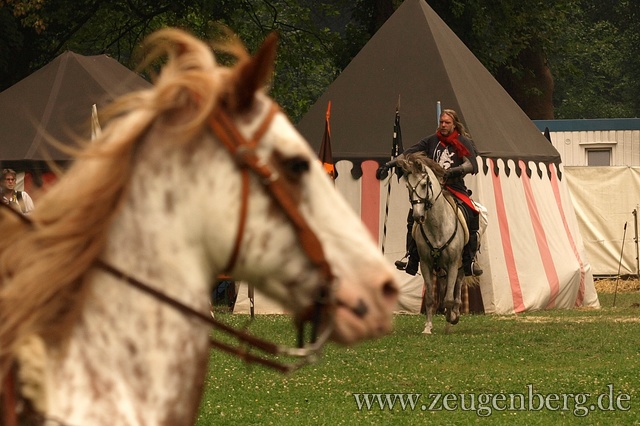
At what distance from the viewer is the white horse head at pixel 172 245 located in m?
2.81

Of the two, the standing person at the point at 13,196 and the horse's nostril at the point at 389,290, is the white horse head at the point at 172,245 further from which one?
the standing person at the point at 13,196

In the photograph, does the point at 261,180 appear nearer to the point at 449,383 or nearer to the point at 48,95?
the point at 449,383

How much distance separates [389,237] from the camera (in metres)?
19.9

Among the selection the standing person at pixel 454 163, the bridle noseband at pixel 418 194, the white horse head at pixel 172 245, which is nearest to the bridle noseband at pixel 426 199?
the bridle noseband at pixel 418 194

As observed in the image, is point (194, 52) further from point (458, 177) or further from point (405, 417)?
point (458, 177)

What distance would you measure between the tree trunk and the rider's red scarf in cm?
1634

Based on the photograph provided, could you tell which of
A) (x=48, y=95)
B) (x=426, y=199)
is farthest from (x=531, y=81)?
(x=426, y=199)

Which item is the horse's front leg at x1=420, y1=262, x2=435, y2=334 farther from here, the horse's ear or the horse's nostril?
the horse's ear

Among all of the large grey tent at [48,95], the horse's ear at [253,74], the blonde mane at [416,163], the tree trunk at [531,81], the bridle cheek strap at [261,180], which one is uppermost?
the tree trunk at [531,81]

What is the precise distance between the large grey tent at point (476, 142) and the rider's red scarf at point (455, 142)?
3141 millimetres

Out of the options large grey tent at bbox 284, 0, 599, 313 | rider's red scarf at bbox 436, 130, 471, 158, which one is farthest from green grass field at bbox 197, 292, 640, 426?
large grey tent at bbox 284, 0, 599, 313

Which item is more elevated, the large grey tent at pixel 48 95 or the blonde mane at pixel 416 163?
the large grey tent at pixel 48 95

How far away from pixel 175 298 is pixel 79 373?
267mm

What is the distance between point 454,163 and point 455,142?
0.26 meters
